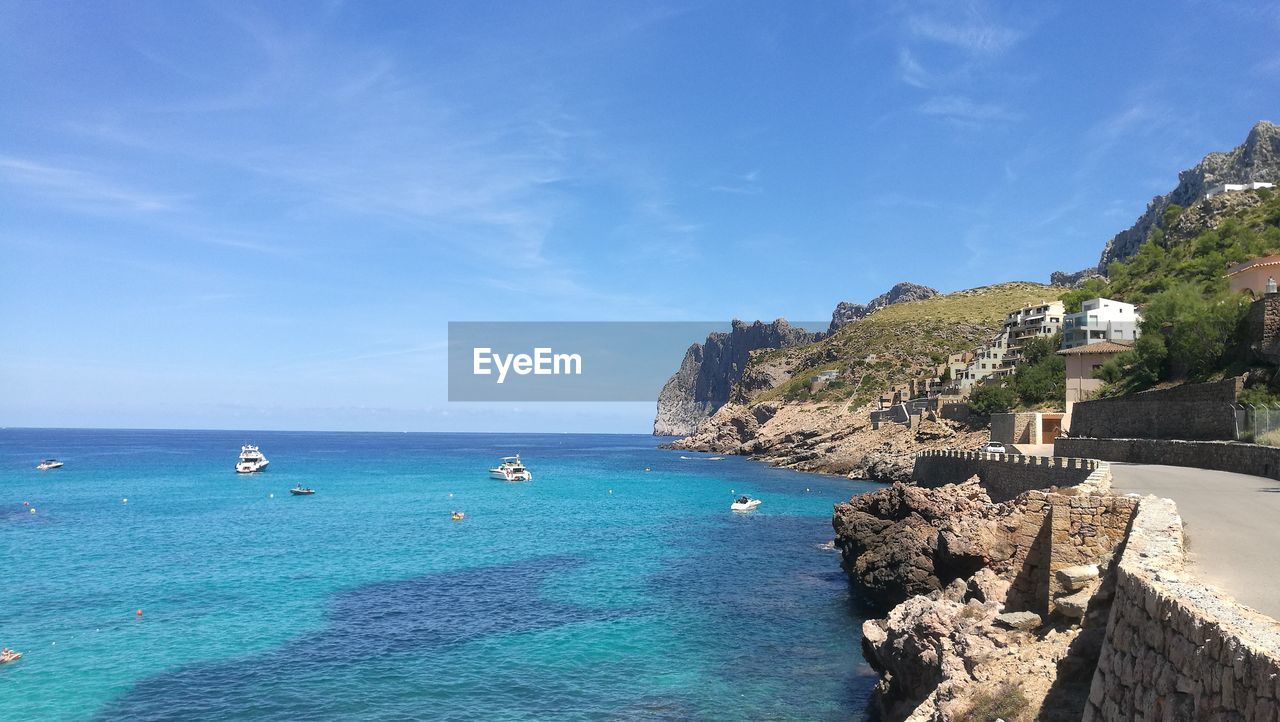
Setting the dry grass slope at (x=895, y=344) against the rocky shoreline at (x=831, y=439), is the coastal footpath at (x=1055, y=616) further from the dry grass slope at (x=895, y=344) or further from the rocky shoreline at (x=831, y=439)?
the dry grass slope at (x=895, y=344)

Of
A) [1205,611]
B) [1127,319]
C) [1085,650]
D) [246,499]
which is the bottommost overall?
[246,499]

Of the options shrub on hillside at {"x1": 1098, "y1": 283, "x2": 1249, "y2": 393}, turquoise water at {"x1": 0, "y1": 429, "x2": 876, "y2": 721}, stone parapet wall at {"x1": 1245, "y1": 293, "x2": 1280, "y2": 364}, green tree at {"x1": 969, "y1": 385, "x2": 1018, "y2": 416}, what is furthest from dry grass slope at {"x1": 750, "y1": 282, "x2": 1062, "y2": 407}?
stone parapet wall at {"x1": 1245, "y1": 293, "x2": 1280, "y2": 364}

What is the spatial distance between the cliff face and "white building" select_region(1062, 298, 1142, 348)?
57.1m

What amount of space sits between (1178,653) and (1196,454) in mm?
24803

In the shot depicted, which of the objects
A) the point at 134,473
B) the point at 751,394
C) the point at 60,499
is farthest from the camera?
the point at 751,394

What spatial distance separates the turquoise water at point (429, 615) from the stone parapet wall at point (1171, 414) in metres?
15.2

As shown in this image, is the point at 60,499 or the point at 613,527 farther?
the point at 60,499

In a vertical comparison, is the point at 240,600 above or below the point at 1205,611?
below

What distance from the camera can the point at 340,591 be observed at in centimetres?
3027

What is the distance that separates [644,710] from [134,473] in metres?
97.7

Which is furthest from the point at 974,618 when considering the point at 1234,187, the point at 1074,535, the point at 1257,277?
the point at 1234,187

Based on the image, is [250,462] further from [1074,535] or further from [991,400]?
[1074,535]

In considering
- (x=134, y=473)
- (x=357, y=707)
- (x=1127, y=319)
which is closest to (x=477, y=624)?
(x=357, y=707)

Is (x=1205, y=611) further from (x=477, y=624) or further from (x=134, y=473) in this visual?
(x=134, y=473)
